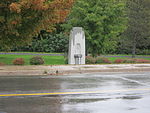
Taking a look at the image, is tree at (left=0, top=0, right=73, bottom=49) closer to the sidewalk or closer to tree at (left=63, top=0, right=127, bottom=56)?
the sidewalk

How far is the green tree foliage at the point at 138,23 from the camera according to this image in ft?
116

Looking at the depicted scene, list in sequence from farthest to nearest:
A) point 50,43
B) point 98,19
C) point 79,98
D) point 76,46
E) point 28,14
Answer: point 50,43 < point 98,19 < point 76,46 < point 28,14 < point 79,98

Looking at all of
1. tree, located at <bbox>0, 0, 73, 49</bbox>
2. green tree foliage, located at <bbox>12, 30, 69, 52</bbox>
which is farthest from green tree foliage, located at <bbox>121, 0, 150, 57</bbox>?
tree, located at <bbox>0, 0, 73, 49</bbox>

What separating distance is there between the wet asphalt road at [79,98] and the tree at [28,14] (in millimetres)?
4304

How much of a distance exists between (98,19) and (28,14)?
1386cm

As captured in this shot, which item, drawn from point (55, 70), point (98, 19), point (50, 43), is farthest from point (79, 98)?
point (50, 43)

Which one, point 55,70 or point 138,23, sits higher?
point 138,23

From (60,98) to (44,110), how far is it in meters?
1.36

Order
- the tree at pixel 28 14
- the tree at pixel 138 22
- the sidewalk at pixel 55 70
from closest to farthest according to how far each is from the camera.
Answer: the tree at pixel 28 14 → the sidewalk at pixel 55 70 → the tree at pixel 138 22

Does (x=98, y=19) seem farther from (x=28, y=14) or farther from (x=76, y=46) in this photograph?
(x=28, y=14)

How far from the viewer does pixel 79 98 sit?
783 cm

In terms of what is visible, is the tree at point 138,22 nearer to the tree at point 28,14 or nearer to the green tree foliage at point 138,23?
the green tree foliage at point 138,23

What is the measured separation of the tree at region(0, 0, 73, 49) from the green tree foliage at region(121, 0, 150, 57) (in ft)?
69.4

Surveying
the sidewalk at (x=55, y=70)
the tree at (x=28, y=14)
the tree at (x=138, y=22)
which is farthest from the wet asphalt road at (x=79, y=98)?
the tree at (x=138, y=22)
